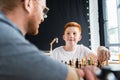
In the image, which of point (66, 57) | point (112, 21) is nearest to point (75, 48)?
point (66, 57)

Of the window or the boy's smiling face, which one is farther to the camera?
the window

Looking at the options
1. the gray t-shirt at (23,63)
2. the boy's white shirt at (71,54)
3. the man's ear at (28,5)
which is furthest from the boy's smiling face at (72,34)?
the gray t-shirt at (23,63)

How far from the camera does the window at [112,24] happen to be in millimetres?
4000

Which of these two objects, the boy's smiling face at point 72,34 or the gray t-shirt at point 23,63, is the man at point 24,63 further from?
the boy's smiling face at point 72,34

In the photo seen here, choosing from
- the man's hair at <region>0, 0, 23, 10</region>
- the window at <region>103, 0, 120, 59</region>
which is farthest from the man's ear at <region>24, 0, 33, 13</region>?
the window at <region>103, 0, 120, 59</region>

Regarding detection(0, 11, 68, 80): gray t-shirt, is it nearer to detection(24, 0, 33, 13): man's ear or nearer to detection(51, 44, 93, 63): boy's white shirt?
detection(24, 0, 33, 13): man's ear

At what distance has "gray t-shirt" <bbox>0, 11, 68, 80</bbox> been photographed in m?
0.45

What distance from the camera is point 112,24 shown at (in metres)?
4.18

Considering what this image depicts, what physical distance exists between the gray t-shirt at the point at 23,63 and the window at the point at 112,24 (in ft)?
11.5

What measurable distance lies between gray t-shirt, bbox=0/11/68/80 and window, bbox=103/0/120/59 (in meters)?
3.51

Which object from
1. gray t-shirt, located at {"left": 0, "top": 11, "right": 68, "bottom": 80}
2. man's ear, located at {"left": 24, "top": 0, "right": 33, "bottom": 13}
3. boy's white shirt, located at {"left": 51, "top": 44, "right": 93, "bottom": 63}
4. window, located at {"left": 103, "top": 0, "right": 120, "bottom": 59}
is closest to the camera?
gray t-shirt, located at {"left": 0, "top": 11, "right": 68, "bottom": 80}

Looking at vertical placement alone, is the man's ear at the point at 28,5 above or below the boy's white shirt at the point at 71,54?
above

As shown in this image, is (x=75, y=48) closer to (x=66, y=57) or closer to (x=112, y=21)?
(x=66, y=57)

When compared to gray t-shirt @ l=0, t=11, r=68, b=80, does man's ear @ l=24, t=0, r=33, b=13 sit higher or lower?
higher
